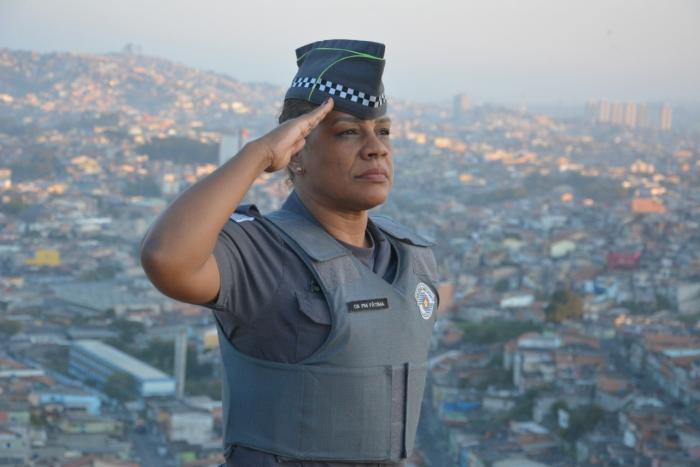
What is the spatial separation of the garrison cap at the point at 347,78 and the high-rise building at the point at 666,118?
51.2 m

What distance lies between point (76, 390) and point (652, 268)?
1282 cm

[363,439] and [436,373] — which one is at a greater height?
[363,439]

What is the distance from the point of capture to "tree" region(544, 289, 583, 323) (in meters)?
16.1

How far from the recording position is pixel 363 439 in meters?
1.23

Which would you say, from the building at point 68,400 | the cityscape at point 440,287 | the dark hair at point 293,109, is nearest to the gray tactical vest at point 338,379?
the dark hair at point 293,109

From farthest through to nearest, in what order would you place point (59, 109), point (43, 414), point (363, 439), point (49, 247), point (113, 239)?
point (59, 109)
point (113, 239)
point (49, 247)
point (43, 414)
point (363, 439)

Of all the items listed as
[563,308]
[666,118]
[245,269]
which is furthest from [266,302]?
[666,118]

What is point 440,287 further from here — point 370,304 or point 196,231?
point 196,231

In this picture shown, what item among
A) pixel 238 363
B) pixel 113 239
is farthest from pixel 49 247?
pixel 238 363

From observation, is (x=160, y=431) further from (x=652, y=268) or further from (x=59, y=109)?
(x=59, y=109)

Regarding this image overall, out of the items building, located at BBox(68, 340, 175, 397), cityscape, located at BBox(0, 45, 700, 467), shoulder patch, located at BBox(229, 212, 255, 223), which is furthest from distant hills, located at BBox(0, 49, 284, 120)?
shoulder patch, located at BBox(229, 212, 255, 223)

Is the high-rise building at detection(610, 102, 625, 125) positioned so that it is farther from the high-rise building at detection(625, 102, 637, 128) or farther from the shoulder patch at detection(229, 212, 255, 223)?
the shoulder patch at detection(229, 212, 255, 223)

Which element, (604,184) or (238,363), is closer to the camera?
(238,363)

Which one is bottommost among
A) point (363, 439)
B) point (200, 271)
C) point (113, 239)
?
point (113, 239)
